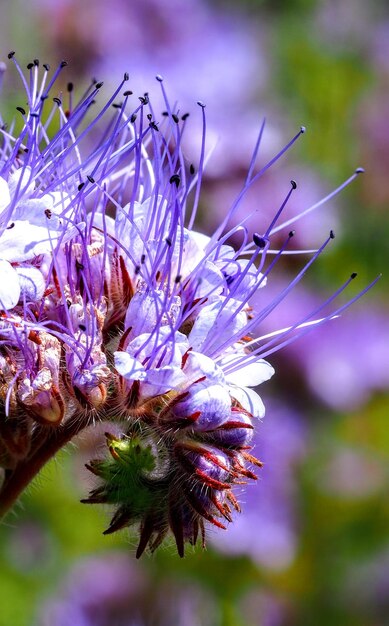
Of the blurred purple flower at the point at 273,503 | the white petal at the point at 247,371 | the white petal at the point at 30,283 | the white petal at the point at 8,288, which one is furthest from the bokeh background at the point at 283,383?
the white petal at the point at 8,288

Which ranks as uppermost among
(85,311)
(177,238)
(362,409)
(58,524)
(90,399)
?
(177,238)

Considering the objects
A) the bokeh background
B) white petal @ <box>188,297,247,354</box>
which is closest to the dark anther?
white petal @ <box>188,297,247,354</box>

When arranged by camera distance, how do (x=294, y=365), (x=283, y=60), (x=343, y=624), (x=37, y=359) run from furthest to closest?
1. (x=283, y=60)
2. (x=294, y=365)
3. (x=343, y=624)
4. (x=37, y=359)

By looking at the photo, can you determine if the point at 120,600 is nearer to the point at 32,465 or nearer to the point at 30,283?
the point at 32,465

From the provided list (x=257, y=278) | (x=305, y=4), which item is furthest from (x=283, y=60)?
(x=257, y=278)

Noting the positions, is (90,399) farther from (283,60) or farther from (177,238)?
(283,60)

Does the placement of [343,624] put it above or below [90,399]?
below

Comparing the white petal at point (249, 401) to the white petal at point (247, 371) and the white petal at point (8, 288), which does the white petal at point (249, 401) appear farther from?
the white petal at point (8, 288)

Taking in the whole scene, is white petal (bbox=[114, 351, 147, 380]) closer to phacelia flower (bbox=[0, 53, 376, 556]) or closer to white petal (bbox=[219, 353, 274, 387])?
phacelia flower (bbox=[0, 53, 376, 556])
